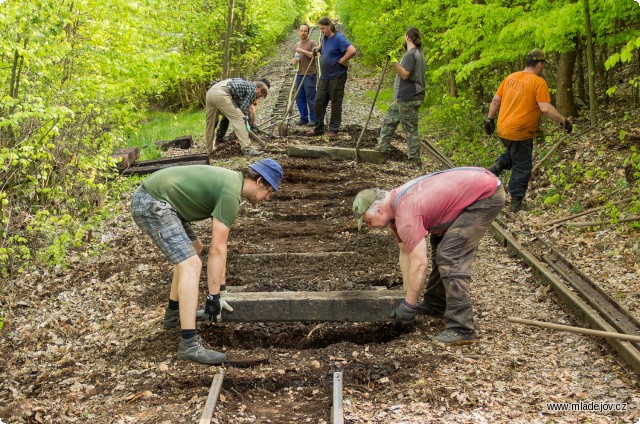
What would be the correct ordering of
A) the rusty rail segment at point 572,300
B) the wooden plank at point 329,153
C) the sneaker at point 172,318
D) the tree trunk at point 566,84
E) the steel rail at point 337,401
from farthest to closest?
the wooden plank at point 329,153
the tree trunk at point 566,84
the sneaker at point 172,318
the rusty rail segment at point 572,300
the steel rail at point 337,401

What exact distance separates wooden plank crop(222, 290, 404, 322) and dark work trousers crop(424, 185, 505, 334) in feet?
2.19

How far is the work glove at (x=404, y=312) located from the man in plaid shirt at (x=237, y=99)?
7638mm

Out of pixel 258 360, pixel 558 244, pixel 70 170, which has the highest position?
pixel 70 170

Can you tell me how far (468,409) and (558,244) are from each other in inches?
162

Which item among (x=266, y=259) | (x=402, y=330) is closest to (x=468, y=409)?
(x=402, y=330)

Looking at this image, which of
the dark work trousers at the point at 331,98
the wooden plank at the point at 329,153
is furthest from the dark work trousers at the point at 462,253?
the dark work trousers at the point at 331,98

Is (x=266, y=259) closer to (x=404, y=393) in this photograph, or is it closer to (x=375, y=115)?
(x=404, y=393)

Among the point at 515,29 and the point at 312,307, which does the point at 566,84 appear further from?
the point at 312,307

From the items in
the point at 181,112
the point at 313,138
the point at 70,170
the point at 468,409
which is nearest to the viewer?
the point at 468,409

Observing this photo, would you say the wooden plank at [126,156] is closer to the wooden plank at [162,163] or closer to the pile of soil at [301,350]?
the wooden plank at [162,163]

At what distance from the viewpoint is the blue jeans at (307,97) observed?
16359mm

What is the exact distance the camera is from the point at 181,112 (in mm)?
26312

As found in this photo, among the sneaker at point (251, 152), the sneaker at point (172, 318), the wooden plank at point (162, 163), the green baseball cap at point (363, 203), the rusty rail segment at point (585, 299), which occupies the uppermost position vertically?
the green baseball cap at point (363, 203)

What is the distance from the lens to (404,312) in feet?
19.4
